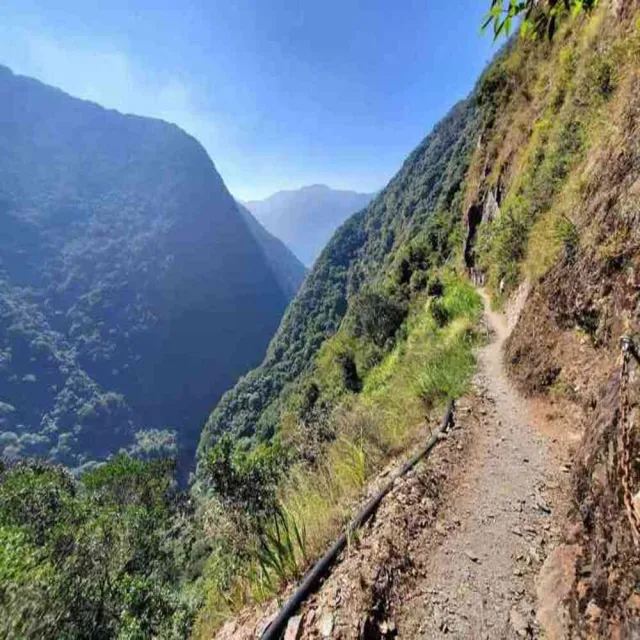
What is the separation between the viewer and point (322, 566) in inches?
136

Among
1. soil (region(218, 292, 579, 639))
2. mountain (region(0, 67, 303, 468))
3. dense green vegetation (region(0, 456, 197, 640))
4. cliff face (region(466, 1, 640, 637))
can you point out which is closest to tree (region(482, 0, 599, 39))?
cliff face (region(466, 1, 640, 637))

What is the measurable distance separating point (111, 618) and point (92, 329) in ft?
575

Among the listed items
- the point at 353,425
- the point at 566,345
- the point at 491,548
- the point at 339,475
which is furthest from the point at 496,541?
the point at 353,425

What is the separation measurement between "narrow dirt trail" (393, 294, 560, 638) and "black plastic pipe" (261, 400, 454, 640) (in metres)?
0.65

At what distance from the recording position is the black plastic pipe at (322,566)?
2.97 m

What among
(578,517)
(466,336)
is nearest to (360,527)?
(578,517)

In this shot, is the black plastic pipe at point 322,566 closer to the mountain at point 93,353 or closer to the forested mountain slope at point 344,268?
the forested mountain slope at point 344,268

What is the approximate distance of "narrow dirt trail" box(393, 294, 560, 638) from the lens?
283 cm

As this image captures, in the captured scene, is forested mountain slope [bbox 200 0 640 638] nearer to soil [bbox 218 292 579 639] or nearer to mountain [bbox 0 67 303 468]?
soil [bbox 218 292 579 639]

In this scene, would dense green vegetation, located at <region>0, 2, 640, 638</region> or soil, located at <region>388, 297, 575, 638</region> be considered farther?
dense green vegetation, located at <region>0, 2, 640, 638</region>

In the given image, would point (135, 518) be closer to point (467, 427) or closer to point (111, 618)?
point (111, 618)

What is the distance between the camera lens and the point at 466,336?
10.9 metres

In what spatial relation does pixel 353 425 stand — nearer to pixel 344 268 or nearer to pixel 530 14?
pixel 530 14

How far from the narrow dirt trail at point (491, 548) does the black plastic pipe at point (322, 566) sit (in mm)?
648
